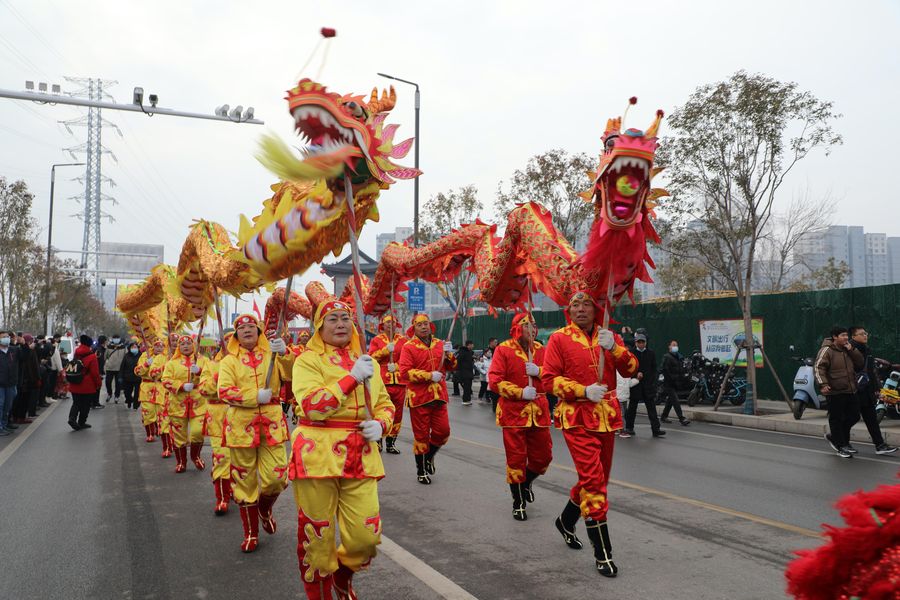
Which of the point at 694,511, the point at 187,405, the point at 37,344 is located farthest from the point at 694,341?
the point at 37,344

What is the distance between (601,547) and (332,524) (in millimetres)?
1926

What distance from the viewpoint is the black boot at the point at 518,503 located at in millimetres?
6105

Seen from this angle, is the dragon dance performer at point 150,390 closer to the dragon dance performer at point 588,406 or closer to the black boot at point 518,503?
the black boot at point 518,503

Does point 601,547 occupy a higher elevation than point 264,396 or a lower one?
lower

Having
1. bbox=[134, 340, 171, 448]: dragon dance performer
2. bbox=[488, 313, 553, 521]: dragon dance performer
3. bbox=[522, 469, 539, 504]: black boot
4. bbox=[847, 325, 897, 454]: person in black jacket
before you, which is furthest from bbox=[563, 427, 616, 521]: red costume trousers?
bbox=[134, 340, 171, 448]: dragon dance performer

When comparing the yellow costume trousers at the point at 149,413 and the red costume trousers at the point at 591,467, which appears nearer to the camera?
the red costume trousers at the point at 591,467

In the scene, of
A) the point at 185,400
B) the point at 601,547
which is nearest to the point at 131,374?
the point at 185,400

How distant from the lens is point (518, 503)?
618 centimetres

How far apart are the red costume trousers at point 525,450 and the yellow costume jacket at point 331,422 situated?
2.38 meters

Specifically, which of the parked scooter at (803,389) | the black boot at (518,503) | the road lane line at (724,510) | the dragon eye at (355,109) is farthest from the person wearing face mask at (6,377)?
the parked scooter at (803,389)

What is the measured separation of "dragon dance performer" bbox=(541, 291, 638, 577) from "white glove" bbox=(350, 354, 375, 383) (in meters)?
1.70

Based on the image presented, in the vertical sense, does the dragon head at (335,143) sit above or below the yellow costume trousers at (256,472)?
above

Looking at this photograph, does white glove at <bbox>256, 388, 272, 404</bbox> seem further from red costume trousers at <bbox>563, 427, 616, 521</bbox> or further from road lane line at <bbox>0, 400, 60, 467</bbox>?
road lane line at <bbox>0, 400, 60, 467</bbox>

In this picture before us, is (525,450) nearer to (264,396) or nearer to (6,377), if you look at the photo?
(264,396)
